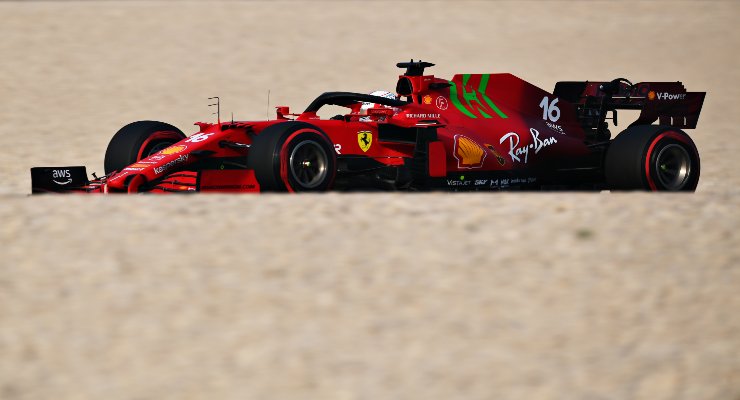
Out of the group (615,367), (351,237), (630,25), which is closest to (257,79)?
(630,25)

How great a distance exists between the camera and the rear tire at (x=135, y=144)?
11.7m

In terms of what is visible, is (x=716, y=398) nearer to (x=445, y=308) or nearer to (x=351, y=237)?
(x=445, y=308)

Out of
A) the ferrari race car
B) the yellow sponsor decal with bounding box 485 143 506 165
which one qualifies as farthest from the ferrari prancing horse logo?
the yellow sponsor decal with bounding box 485 143 506 165

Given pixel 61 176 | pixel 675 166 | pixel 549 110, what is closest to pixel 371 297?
pixel 61 176

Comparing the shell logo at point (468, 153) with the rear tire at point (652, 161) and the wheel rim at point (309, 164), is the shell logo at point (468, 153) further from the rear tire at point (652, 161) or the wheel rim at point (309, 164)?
the wheel rim at point (309, 164)

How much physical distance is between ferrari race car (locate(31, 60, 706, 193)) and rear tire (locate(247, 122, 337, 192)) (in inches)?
0.4

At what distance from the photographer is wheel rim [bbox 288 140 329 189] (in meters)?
10.2

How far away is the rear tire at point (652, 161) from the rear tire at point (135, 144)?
175 inches

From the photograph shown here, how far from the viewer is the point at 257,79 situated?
26156 mm

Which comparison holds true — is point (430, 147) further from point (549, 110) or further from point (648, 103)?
point (648, 103)

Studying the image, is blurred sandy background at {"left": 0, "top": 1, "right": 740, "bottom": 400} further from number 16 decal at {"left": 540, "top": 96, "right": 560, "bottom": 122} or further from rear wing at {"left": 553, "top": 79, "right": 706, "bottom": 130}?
rear wing at {"left": 553, "top": 79, "right": 706, "bottom": 130}

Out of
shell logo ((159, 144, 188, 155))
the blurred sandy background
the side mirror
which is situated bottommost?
the blurred sandy background

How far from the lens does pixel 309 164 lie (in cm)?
1035

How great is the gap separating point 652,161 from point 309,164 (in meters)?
3.57
